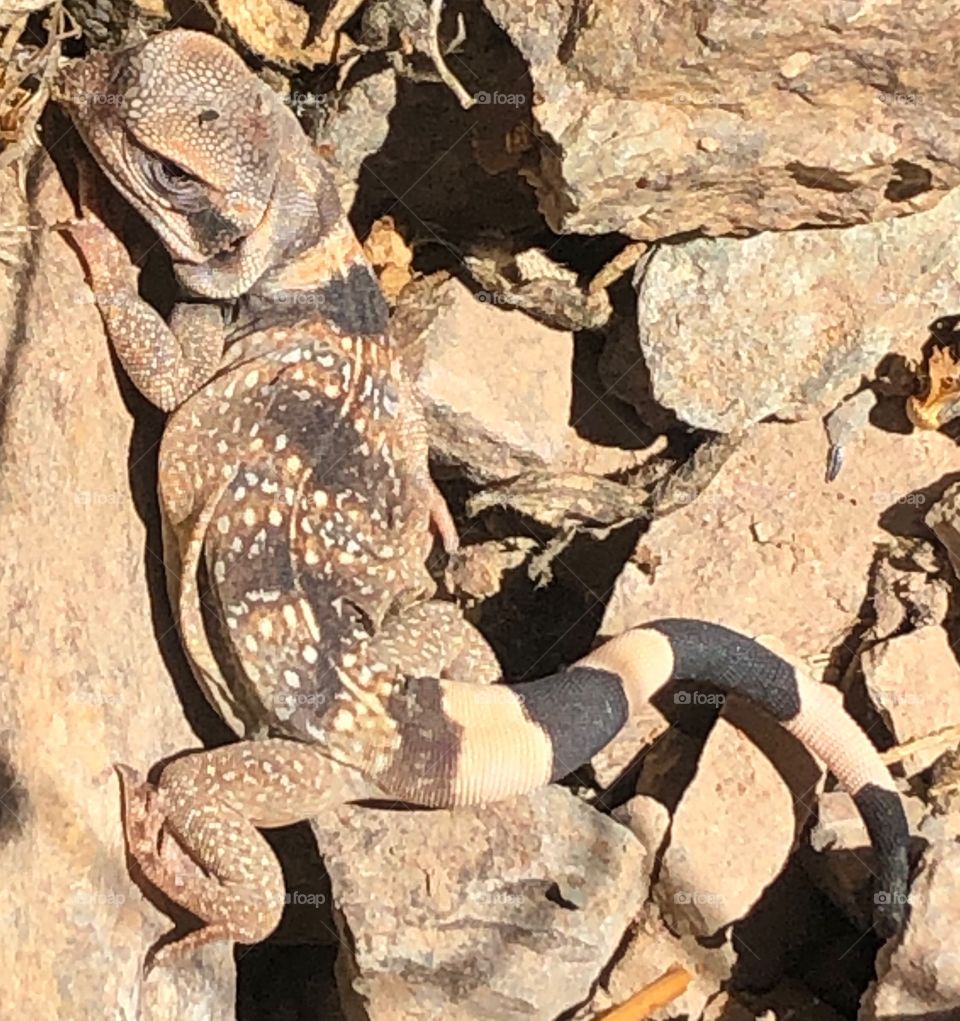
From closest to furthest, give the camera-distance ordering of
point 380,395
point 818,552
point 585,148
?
point 585,148 < point 380,395 < point 818,552

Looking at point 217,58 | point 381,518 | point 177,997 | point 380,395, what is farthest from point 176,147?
point 177,997

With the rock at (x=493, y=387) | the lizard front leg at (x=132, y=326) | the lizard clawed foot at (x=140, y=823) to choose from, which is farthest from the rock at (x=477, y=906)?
the lizard front leg at (x=132, y=326)

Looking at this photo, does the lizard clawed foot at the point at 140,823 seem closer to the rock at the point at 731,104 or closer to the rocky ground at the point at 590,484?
the rocky ground at the point at 590,484

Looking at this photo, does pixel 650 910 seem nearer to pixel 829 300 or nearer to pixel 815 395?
pixel 815 395

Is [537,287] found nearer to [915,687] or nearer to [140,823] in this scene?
[915,687]

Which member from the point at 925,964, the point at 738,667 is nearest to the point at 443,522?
the point at 738,667

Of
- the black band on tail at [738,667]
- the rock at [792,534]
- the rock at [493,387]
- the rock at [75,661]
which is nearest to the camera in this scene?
the rock at [75,661]

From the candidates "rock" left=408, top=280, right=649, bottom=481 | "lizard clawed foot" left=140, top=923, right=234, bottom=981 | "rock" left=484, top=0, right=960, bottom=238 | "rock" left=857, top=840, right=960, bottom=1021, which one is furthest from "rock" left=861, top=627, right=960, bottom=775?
"lizard clawed foot" left=140, top=923, right=234, bottom=981
